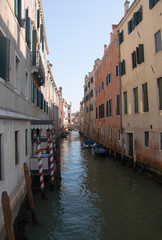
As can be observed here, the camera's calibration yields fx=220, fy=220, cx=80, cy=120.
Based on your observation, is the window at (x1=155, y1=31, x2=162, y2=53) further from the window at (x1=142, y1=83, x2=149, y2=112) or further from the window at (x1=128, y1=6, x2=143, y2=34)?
the window at (x1=128, y1=6, x2=143, y2=34)

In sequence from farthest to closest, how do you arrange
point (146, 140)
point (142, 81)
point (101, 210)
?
point (142, 81), point (146, 140), point (101, 210)

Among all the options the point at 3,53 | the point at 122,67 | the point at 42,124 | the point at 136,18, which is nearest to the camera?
the point at 3,53

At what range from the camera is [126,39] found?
1517 centimetres

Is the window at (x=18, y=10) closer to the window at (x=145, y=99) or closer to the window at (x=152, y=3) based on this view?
the window at (x=152, y=3)

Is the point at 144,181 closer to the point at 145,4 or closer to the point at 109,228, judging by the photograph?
the point at 109,228

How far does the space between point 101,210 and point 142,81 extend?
24.8ft

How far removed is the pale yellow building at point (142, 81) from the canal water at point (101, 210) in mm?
1867

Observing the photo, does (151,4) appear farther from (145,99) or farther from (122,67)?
(122,67)

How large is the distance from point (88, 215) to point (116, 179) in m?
4.83

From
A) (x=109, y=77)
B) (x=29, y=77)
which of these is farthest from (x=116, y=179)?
(x=109, y=77)

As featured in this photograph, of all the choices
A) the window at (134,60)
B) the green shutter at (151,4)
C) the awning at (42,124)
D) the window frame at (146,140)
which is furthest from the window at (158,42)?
the awning at (42,124)

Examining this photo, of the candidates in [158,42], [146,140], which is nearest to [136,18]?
[158,42]

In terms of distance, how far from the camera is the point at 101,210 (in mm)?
7680

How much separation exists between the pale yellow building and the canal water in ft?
6.13
